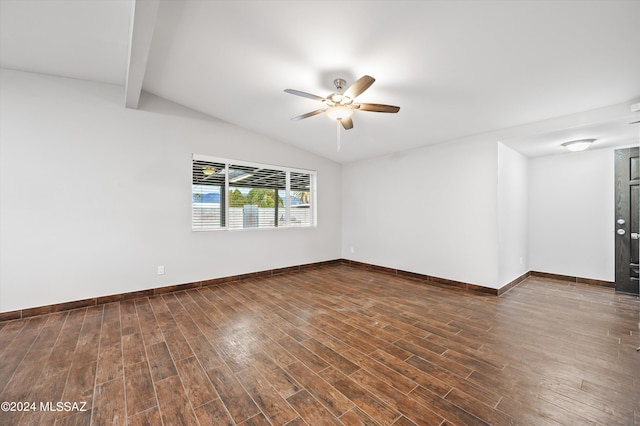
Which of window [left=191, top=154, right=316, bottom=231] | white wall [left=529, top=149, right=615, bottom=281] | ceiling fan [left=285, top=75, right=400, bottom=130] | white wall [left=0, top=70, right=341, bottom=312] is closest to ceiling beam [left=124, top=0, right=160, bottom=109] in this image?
white wall [left=0, top=70, right=341, bottom=312]

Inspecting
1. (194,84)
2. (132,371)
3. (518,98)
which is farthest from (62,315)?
(518,98)

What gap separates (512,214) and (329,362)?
13.1ft

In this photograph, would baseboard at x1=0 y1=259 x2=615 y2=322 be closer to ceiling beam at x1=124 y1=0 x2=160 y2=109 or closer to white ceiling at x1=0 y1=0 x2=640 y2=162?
white ceiling at x1=0 y1=0 x2=640 y2=162

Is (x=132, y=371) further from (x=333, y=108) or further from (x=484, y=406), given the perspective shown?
(x=333, y=108)

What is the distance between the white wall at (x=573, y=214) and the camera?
4160mm

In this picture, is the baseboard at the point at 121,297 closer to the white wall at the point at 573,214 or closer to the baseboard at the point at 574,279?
the baseboard at the point at 574,279

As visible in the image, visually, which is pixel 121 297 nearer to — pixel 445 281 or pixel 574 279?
pixel 445 281

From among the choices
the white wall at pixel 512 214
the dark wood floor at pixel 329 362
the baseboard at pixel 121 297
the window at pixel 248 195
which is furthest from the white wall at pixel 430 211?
the baseboard at pixel 121 297

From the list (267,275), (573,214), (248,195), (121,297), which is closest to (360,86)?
(248,195)

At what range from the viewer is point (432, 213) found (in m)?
4.56

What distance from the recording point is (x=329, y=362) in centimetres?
208

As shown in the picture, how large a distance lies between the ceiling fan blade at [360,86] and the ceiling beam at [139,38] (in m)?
1.63

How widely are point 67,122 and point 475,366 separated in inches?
205

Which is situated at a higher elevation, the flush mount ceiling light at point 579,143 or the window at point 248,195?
the flush mount ceiling light at point 579,143
